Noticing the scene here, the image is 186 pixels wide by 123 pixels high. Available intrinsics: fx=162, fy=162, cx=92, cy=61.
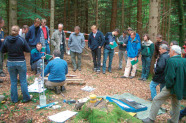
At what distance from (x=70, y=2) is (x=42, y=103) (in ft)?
53.6

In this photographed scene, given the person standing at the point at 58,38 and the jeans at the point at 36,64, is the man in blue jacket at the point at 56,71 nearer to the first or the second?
the jeans at the point at 36,64

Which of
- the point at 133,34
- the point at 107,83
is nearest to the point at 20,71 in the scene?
the point at 107,83

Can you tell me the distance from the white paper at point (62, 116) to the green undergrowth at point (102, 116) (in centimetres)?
31

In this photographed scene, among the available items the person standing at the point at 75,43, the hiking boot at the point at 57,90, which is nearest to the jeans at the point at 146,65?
the person standing at the point at 75,43

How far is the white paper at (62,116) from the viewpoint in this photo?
3.75m

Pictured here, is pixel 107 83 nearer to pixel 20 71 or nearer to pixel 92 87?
pixel 92 87

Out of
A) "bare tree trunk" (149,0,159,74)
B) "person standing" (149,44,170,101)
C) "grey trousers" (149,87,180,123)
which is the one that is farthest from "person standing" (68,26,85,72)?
"grey trousers" (149,87,180,123)

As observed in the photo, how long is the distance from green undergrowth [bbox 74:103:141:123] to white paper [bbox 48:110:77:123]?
→ 1.01ft

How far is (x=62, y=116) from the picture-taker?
12.8 ft

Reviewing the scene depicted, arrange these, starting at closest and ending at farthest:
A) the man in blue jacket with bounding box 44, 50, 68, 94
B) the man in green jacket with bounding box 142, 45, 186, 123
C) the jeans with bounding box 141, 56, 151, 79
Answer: the man in green jacket with bounding box 142, 45, 186, 123
the man in blue jacket with bounding box 44, 50, 68, 94
the jeans with bounding box 141, 56, 151, 79

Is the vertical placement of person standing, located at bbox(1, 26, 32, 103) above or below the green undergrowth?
above

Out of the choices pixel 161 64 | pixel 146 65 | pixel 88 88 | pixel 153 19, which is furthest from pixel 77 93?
pixel 153 19

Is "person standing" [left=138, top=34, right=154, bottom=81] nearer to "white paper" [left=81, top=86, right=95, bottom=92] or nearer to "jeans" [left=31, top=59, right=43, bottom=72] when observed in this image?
"white paper" [left=81, top=86, right=95, bottom=92]

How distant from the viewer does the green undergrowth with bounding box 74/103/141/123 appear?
318 cm
